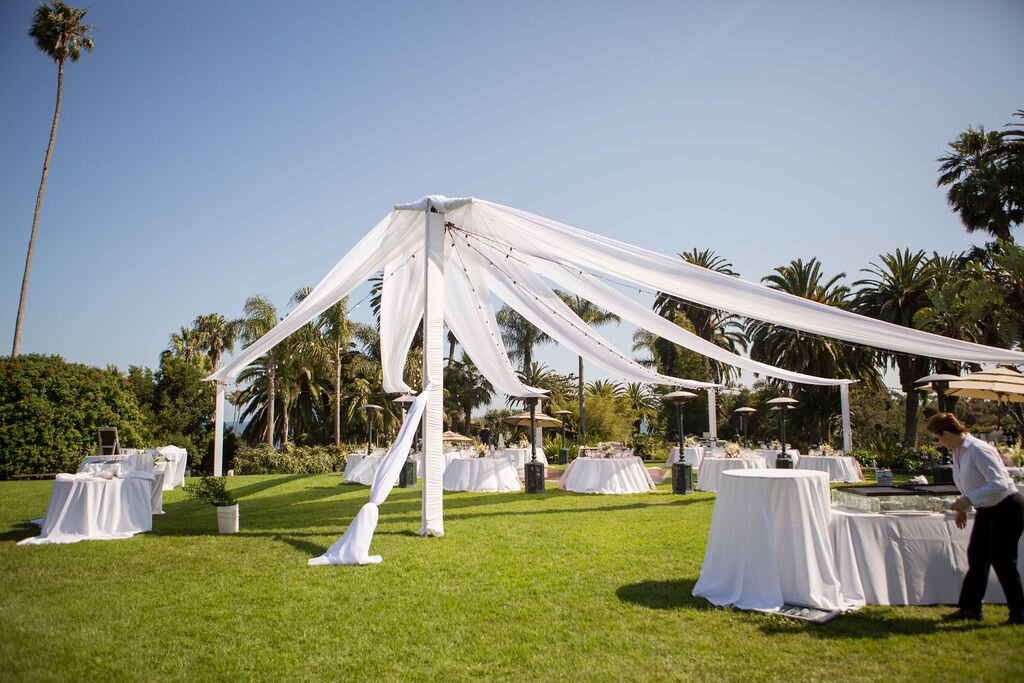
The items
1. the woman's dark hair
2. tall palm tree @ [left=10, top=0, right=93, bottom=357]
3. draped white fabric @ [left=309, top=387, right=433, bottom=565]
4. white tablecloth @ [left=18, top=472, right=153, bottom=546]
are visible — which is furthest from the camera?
tall palm tree @ [left=10, top=0, right=93, bottom=357]

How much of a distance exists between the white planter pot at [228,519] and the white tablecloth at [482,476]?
605 cm

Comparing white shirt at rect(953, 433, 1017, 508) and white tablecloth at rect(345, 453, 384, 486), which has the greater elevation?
white shirt at rect(953, 433, 1017, 508)

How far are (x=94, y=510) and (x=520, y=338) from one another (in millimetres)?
27588

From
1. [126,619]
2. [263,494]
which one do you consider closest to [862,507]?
[126,619]

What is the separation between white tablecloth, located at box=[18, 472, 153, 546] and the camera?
752cm

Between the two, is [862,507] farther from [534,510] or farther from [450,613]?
[534,510]

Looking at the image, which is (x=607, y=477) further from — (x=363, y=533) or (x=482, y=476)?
(x=363, y=533)

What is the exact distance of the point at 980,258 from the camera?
85.8ft

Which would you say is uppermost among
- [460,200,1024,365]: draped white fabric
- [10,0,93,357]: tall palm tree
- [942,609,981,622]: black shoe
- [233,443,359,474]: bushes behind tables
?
[10,0,93,357]: tall palm tree

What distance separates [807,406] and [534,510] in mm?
27793

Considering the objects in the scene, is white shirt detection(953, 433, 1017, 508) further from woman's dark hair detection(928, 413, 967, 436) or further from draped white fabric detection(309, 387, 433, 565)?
draped white fabric detection(309, 387, 433, 565)

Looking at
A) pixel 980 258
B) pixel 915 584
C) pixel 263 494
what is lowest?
pixel 263 494

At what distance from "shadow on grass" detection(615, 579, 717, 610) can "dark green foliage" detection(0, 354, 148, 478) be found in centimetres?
1858

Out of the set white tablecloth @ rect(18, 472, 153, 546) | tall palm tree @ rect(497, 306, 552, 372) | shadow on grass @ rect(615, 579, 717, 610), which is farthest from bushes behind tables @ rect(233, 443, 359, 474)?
shadow on grass @ rect(615, 579, 717, 610)
